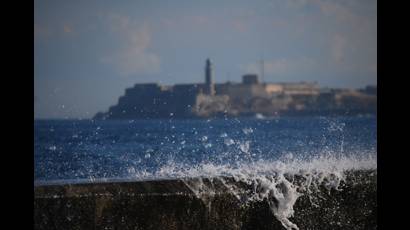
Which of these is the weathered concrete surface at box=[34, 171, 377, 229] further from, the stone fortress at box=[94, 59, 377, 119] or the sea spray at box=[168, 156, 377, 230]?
the stone fortress at box=[94, 59, 377, 119]

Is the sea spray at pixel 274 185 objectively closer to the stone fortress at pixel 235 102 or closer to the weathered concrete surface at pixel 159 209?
the weathered concrete surface at pixel 159 209

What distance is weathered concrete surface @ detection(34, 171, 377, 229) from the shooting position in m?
3.88

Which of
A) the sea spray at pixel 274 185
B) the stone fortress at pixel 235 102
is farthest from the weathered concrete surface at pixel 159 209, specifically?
the stone fortress at pixel 235 102

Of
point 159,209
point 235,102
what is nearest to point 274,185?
point 159,209

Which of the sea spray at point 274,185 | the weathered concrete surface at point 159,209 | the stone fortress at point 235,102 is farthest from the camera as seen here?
the stone fortress at point 235,102

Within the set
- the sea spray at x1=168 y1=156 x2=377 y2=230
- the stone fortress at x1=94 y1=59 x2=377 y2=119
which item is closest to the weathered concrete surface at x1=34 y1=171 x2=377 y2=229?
the sea spray at x1=168 y1=156 x2=377 y2=230

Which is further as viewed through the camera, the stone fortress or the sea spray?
the stone fortress

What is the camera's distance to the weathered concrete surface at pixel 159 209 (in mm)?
3881

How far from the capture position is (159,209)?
13.2ft

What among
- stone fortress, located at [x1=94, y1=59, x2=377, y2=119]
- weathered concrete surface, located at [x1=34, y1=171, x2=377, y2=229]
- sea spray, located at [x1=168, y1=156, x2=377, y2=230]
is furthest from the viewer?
stone fortress, located at [x1=94, y1=59, x2=377, y2=119]
